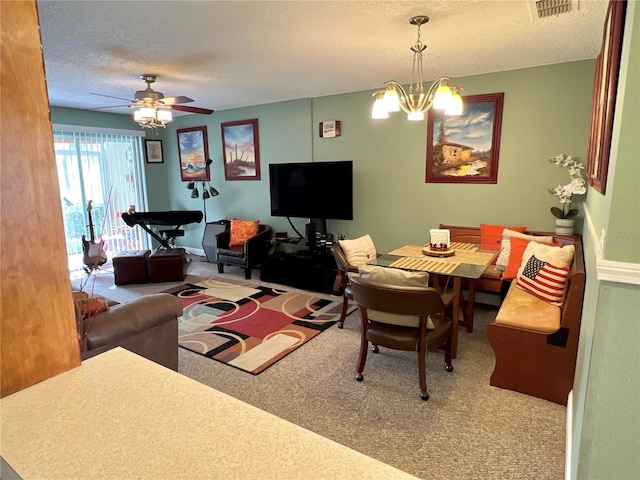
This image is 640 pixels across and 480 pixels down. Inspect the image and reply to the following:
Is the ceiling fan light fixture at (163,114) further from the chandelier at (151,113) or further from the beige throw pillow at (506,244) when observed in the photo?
the beige throw pillow at (506,244)

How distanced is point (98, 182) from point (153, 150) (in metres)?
1.17

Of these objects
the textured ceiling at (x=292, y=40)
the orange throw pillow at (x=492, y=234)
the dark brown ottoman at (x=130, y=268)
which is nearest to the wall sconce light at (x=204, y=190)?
the dark brown ottoman at (x=130, y=268)

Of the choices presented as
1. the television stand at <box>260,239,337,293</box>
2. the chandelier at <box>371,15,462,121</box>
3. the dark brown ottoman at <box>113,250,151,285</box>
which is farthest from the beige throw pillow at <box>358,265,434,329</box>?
the dark brown ottoman at <box>113,250,151,285</box>

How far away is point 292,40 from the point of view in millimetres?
2947

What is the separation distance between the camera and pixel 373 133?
4844 millimetres

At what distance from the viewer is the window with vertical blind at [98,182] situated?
5848mm

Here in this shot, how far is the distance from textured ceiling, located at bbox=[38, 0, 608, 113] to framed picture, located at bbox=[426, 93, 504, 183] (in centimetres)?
36

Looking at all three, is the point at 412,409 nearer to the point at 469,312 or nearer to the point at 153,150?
the point at 469,312

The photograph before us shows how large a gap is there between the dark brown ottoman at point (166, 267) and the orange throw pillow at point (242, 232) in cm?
81

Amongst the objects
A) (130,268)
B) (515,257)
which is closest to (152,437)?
(515,257)

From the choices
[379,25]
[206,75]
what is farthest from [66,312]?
[206,75]

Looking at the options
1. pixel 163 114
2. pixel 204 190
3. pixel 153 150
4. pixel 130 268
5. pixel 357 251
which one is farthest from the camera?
pixel 153 150

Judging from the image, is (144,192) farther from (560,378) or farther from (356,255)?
(560,378)

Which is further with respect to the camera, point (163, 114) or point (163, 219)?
point (163, 219)
